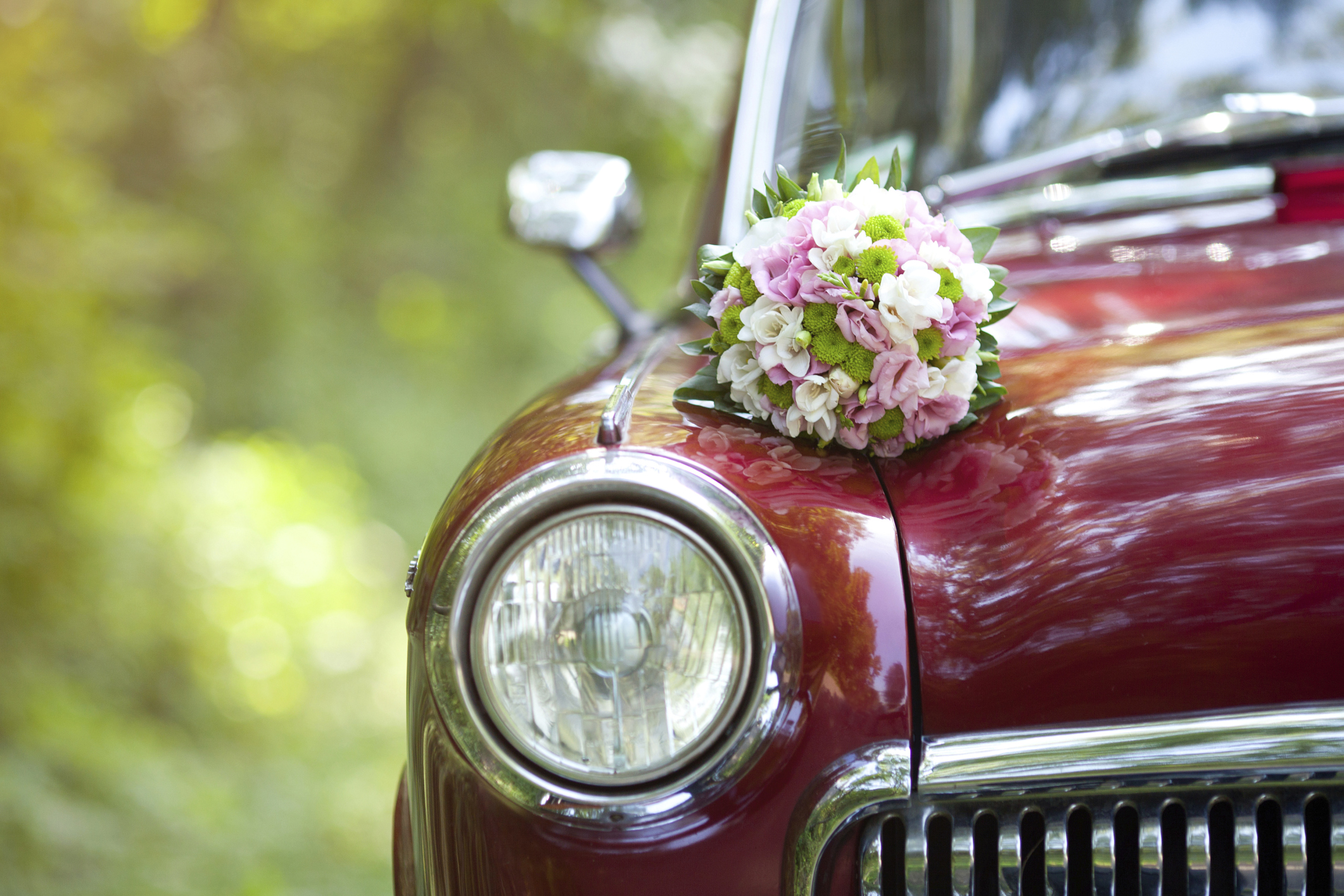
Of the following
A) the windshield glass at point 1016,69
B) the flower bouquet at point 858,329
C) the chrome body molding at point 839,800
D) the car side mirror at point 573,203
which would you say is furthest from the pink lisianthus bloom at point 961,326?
the car side mirror at point 573,203

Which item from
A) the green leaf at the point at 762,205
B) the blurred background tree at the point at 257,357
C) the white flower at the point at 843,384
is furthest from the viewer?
the blurred background tree at the point at 257,357

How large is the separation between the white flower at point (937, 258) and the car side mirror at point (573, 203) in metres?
0.87

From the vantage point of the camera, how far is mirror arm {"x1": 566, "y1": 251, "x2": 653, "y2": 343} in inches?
91.0

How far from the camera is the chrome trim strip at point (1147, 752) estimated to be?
1056 millimetres

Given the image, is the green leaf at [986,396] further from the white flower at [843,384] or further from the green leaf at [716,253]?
the green leaf at [716,253]

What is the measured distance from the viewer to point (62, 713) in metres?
3.84

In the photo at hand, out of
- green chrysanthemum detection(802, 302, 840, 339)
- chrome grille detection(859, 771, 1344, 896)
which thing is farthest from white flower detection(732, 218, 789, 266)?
chrome grille detection(859, 771, 1344, 896)

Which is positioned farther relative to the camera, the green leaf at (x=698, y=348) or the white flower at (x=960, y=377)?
the green leaf at (x=698, y=348)

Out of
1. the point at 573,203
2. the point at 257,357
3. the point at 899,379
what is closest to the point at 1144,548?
the point at 899,379

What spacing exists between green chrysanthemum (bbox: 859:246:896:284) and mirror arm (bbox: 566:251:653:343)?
1029 mm

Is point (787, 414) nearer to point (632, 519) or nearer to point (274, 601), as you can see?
point (632, 519)

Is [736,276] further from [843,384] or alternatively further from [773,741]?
[773,741]

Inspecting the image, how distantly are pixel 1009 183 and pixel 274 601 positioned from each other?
13.3 feet

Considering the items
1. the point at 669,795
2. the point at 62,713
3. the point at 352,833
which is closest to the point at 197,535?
the point at 62,713
